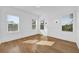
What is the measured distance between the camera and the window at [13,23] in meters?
1.84

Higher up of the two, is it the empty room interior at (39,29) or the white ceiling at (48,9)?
the white ceiling at (48,9)

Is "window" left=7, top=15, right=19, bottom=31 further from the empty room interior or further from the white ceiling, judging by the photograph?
the white ceiling

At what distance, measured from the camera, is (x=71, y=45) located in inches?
72.9

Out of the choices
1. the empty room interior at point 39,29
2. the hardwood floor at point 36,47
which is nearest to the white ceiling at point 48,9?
the empty room interior at point 39,29

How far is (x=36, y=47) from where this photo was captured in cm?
189

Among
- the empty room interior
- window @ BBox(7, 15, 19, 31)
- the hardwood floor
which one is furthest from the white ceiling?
the hardwood floor

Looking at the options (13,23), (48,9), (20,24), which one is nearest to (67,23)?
(48,9)

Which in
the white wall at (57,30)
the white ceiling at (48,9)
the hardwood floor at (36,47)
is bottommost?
the hardwood floor at (36,47)

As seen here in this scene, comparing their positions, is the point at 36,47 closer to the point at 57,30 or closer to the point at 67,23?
the point at 57,30

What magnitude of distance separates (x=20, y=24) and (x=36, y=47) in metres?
0.54

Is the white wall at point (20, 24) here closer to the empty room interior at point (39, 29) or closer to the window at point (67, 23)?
the empty room interior at point (39, 29)

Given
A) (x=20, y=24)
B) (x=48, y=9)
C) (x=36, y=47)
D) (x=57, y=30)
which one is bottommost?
(x=36, y=47)
